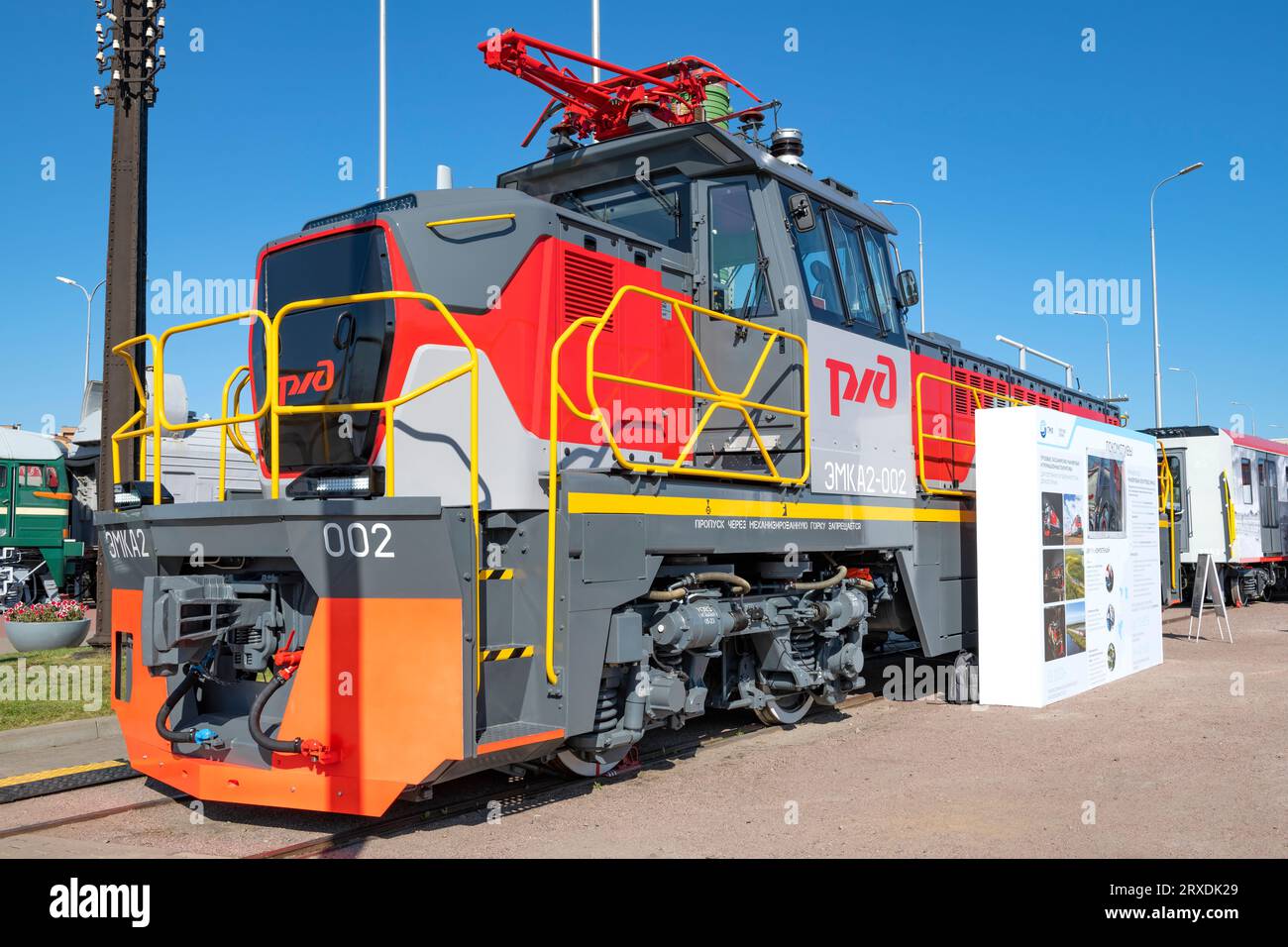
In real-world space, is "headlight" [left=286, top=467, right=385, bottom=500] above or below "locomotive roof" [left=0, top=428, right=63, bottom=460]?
below

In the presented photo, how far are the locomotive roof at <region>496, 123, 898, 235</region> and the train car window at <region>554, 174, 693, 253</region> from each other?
0.29 feet

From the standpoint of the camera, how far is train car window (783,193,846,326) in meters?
7.61

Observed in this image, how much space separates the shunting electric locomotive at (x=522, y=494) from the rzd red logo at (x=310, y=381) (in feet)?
0.05

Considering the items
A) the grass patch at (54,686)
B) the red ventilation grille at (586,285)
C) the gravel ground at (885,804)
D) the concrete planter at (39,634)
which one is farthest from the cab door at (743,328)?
the concrete planter at (39,634)

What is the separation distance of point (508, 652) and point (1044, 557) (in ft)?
18.8

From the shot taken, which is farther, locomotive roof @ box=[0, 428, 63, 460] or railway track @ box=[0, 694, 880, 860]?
locomotive roof @ box=[0, 428, 63, 460]

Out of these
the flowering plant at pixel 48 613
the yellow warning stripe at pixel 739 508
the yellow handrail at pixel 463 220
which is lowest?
the flowering plant at pixel 48 613

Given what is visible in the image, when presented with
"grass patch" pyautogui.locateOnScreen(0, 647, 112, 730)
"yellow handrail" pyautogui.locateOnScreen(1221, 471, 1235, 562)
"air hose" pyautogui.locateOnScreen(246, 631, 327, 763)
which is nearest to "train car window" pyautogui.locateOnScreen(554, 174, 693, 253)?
"air hose" pyautogui.locateOnScreen(246, 631, 327, 763)

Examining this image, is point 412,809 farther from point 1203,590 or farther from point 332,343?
point 1203,590

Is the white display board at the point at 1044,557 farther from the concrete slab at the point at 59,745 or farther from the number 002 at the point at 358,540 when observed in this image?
the concrete slab at the point at 59,745

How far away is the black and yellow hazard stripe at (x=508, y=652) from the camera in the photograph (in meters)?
5.19

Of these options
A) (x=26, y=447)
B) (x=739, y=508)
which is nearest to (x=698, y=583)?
(x=739, y=508)

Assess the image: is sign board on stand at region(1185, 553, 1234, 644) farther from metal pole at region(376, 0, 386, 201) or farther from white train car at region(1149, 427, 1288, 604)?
metal pole at region(376, 0, 386, 201)

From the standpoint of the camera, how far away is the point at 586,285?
244 inches
